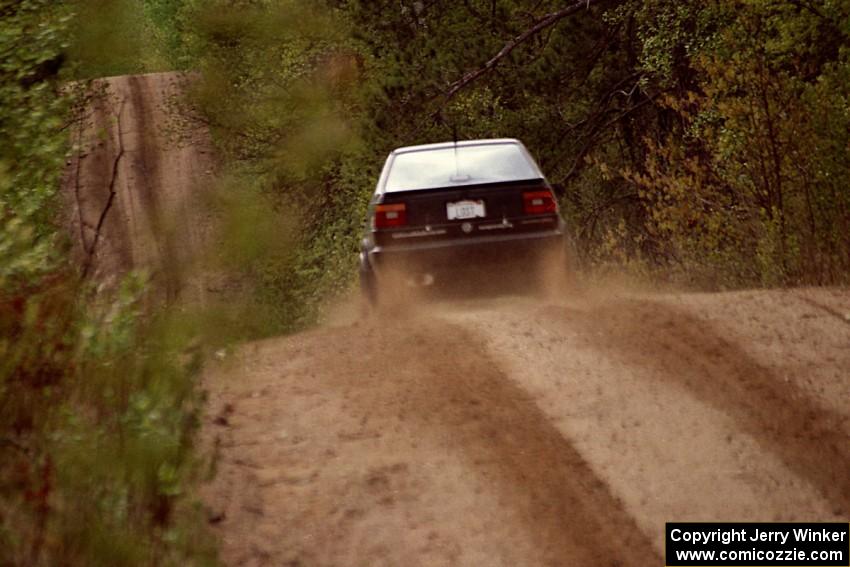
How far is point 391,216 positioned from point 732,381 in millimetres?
4244

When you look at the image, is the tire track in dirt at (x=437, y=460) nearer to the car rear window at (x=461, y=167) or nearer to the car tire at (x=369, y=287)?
the car tire at (x=369, y=287)

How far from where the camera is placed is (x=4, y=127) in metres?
12.0

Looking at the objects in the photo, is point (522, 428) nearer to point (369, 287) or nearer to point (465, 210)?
point (465, 210)

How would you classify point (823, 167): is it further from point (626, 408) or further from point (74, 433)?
point (74, 433)

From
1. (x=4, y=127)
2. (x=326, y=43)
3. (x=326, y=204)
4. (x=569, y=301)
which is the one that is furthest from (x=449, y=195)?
(x=326, y=204)

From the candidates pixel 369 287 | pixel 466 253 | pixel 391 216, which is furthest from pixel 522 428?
pixel 369 287

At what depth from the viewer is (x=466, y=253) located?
42.1ft

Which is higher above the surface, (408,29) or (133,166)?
(408,29)

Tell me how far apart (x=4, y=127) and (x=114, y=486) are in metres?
7.05

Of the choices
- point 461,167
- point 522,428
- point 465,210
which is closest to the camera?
point 522,428

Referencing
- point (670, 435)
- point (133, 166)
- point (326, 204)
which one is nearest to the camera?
point (670, 435)

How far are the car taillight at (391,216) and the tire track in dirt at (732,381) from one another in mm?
1762

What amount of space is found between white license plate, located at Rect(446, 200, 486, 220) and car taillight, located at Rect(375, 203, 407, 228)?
0.41 m

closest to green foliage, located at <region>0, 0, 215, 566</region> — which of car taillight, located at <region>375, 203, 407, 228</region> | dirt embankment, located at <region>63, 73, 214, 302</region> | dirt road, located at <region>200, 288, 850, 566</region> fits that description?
dirt road, located at <region>200, 288, 850, 566</region>
